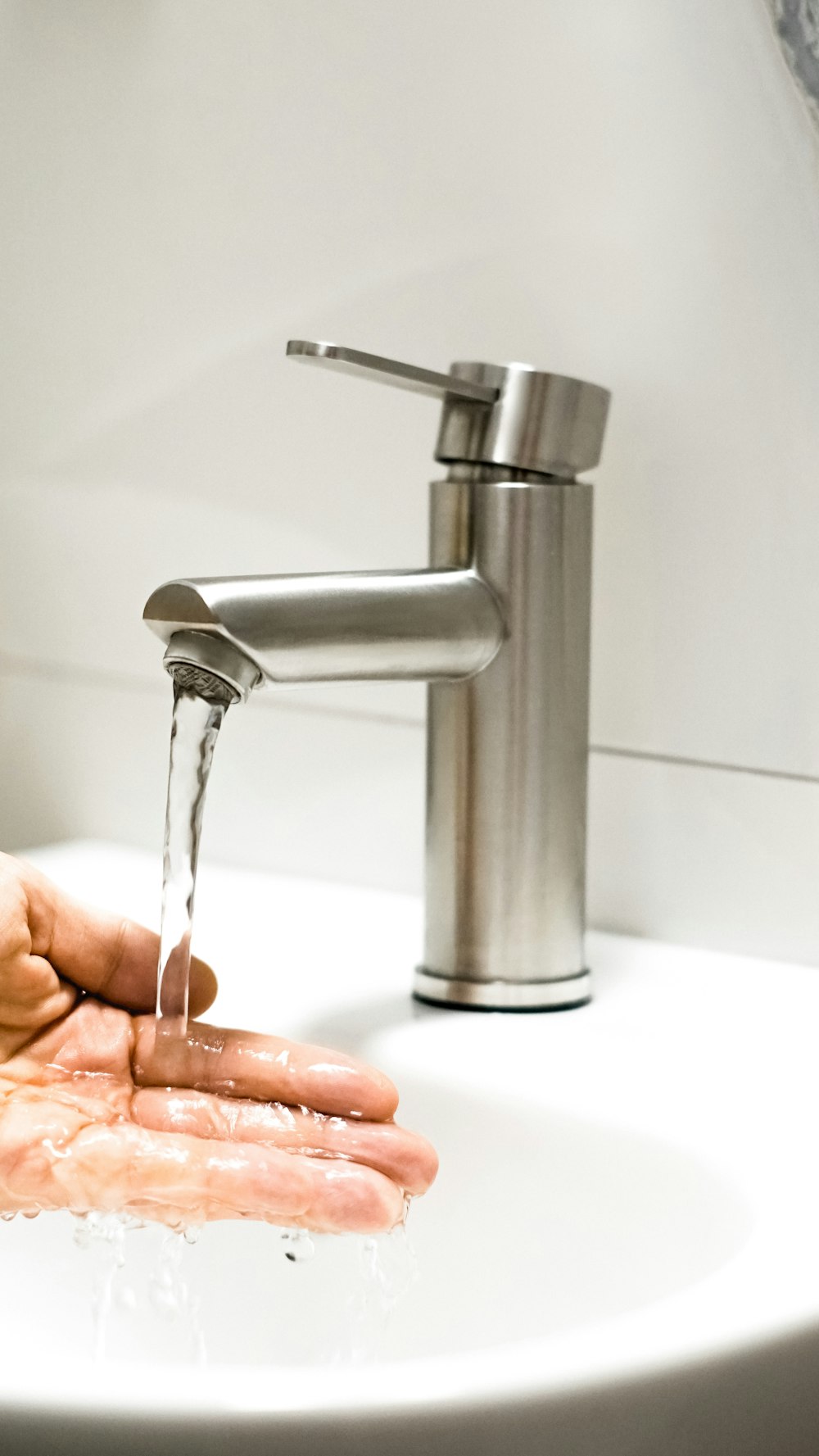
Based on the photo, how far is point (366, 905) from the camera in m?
0.84

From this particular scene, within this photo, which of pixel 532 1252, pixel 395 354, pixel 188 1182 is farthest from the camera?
pixel 395 354

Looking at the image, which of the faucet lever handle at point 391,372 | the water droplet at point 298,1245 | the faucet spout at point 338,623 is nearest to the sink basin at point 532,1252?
the water droplet at point 298,1245

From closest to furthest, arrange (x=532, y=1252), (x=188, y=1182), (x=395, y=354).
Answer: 1. (x=188, y=1182)
2. (x=532, y=1252)
3. (x=395, y=354)

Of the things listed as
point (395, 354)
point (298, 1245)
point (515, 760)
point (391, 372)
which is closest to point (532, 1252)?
point (298, 1245)

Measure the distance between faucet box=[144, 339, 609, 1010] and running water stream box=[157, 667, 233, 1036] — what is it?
0.06m

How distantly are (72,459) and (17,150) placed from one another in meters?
0.18

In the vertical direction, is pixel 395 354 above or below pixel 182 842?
above

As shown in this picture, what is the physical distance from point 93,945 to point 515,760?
0.19 metres

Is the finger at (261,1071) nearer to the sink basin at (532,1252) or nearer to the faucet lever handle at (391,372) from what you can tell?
the sink basin at (532,1252)

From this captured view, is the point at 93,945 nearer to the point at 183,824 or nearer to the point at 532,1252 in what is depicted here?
the point at 183,824

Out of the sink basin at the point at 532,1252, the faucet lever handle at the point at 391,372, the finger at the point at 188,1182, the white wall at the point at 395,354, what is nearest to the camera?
the sink basin at the point at 532,1252

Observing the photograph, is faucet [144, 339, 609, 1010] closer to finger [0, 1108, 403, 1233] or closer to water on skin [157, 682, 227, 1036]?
water on skin [157, 682, 227, 1036]

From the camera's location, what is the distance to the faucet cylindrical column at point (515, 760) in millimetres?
658

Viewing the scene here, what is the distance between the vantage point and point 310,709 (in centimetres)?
87
